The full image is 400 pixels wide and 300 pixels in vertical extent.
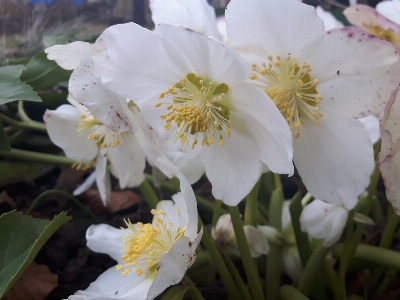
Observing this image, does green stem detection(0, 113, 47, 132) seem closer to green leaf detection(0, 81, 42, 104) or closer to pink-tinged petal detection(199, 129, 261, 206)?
green leaf detection(0, 81, 42, 104)

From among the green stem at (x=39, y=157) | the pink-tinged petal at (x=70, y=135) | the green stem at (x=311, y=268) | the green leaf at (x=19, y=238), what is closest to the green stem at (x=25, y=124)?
the green stem at (x=39, y=157)

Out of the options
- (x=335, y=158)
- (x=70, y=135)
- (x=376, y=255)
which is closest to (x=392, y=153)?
(x=335, y=158)

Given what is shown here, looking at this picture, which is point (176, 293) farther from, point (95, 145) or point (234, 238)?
point (95, 145)

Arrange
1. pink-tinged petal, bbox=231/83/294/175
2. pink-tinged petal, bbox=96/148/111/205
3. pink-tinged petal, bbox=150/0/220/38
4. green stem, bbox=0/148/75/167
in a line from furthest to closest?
green stem, bbox=0/148/75/167, pink-tinged petal, bbox=96/148/111/205, pink-tinged petal, bbox=150/0/220/38, pink-tinged petal, bbox=231/83/294/175

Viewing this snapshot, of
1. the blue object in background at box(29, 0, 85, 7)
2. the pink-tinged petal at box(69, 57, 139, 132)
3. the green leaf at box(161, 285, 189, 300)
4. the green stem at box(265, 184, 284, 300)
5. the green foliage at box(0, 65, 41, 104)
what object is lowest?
the green stem at box(265, 184, 284, 300)

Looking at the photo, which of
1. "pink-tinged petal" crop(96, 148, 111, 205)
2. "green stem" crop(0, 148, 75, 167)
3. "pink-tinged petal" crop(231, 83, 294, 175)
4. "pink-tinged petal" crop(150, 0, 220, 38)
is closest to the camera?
"pink-tinged petal" crop(231, 83, 294, 175)

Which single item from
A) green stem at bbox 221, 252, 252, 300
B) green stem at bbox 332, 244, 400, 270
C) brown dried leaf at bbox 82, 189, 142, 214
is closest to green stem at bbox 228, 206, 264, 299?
green stem at bbox 221, 252, 252, 300
